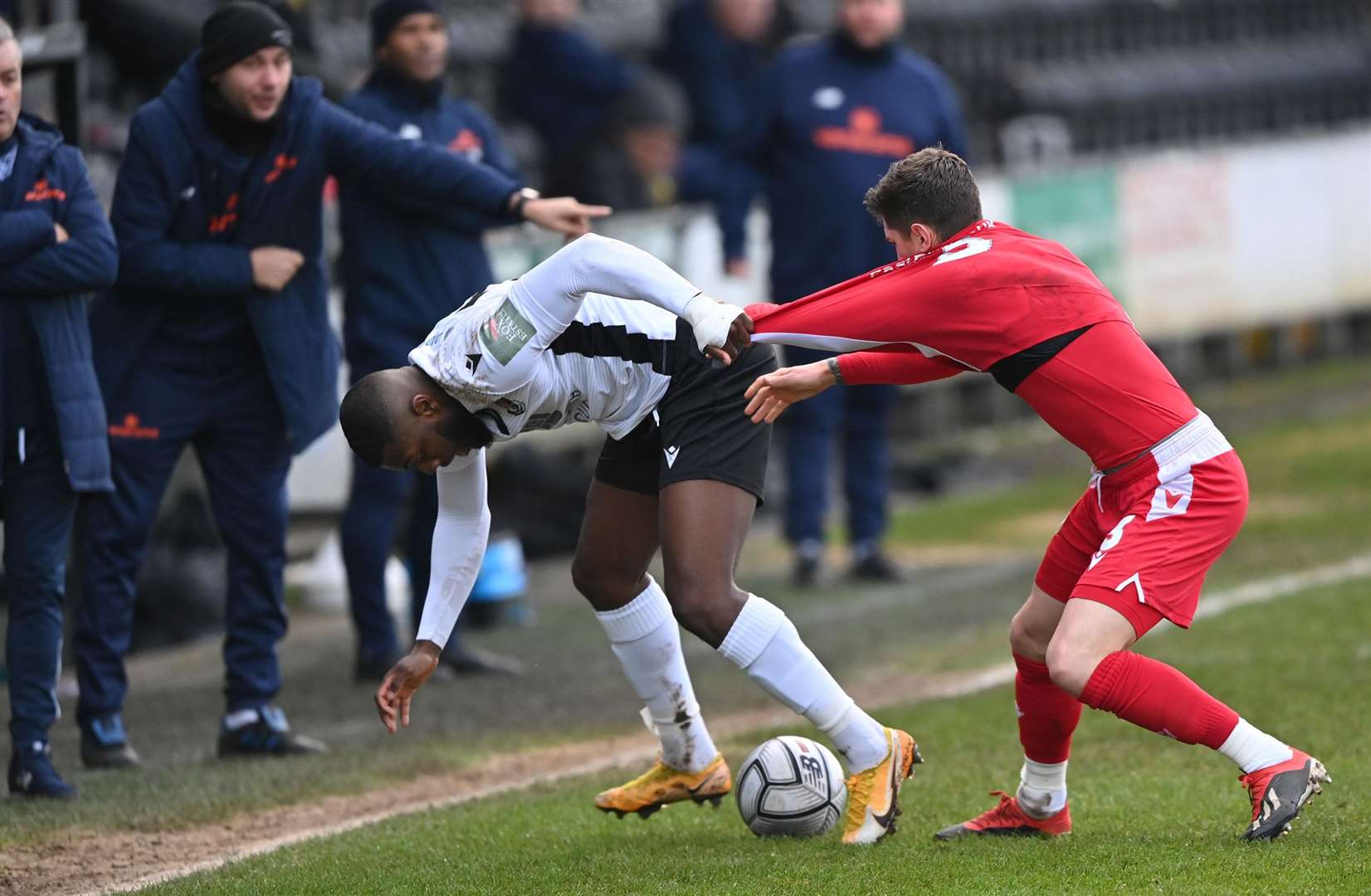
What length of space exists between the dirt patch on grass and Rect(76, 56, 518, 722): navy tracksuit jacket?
34.9 inches

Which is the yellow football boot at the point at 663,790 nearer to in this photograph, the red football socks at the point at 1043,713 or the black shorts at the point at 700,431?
the black shorts at the point at 700,431

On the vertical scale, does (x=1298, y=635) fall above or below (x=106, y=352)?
below

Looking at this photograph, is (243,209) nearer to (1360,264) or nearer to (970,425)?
(970,425)

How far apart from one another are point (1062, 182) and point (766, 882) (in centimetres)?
1129

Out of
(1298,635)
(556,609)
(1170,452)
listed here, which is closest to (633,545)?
(1170,452)

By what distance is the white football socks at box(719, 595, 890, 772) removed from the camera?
17.8ft

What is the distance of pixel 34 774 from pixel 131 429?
1247mm

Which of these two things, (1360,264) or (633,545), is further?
(1360,264)

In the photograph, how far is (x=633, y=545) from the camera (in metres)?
5.78

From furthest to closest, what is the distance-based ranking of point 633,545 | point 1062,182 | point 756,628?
point 1062,182, point 633,545, point 756,628

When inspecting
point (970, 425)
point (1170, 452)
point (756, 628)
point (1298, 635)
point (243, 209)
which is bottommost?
point (970, 425)

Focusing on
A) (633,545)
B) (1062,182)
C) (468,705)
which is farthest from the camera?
(1062,182)

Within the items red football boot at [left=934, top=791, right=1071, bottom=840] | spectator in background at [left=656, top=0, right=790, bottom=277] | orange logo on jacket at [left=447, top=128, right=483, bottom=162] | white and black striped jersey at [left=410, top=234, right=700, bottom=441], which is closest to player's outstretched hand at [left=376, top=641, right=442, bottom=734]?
white and black striped jersey at [left=410, top=234, right=700, bottom=441]

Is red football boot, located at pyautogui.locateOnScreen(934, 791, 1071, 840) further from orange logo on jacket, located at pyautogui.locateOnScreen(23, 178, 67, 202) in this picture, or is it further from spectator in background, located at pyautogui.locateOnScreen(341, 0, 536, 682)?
orange logo on jacket, located at pyautogui.locateOnScreen(23, 178, 67, 202)
